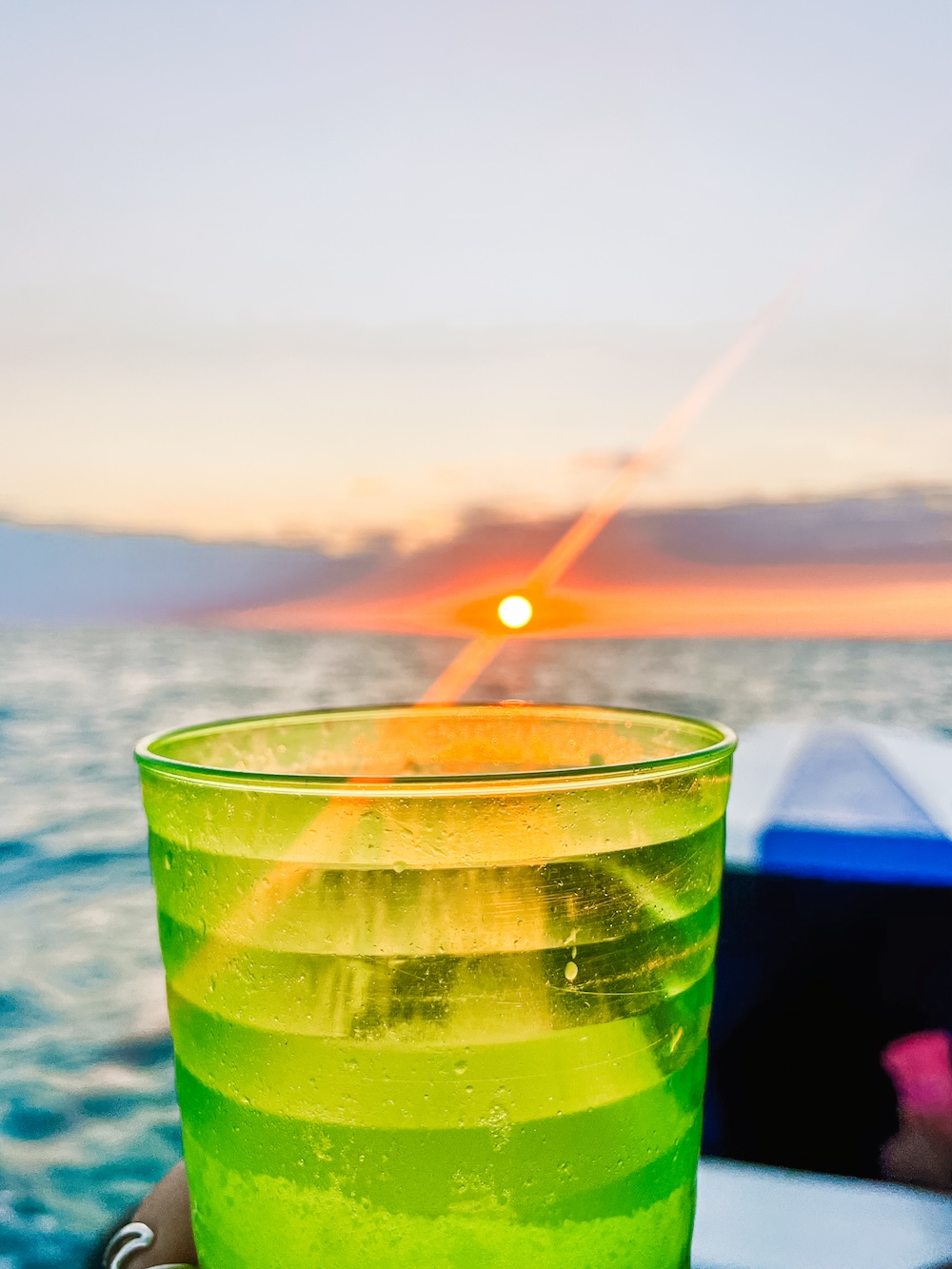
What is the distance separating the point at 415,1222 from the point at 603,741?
351mm

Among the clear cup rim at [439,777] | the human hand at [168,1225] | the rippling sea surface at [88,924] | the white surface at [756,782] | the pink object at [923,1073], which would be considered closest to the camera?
the clear cup rim at [439,777]

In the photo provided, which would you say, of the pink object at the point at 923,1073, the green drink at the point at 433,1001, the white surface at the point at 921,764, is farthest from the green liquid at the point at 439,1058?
the white surface at the point at 921,764

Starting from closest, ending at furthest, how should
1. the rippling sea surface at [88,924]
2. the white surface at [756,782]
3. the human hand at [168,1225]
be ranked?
the human hand at [168,1225]
the white surface at [756,782]
the rippling sea surface at [88,924]

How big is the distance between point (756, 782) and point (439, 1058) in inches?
58.8

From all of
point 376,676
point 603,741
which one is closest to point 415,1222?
point 603,741

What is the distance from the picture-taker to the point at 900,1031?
159cm

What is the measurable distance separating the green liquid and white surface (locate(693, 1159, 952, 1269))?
47 cm

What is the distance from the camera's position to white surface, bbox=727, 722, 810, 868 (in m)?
1.61

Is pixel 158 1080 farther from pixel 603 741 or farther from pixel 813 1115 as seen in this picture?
pixel 603 741

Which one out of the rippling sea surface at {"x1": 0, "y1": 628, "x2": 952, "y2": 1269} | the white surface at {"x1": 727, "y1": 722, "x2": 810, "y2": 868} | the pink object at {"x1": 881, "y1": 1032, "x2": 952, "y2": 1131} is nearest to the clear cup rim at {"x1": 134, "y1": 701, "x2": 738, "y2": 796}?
the rippling sea surface at {"x1": 0, "y1": 628, "x2": 952, "y2": 1269}

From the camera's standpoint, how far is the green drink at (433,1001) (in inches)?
20.0

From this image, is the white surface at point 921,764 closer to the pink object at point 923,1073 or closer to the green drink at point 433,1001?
the pink object at point 923,1073

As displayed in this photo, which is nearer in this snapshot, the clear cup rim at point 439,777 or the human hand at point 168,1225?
the clear cup rim at point 439,777

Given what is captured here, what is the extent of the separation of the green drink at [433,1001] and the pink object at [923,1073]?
1.05 metres
